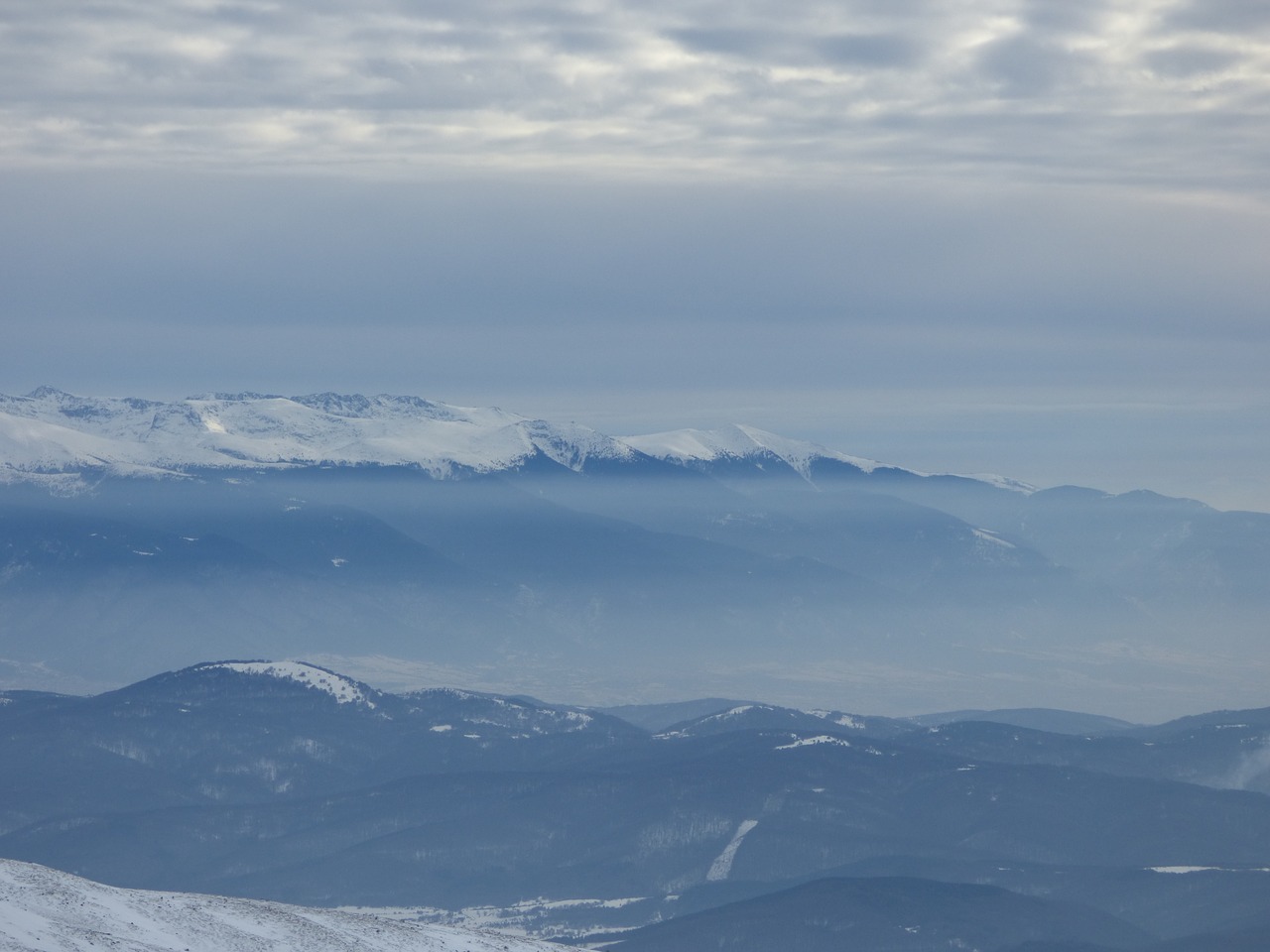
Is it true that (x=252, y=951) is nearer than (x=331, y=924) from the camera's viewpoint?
Yes

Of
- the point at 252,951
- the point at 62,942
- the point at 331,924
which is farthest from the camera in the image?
the point at 331,924

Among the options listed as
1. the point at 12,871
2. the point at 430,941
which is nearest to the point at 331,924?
the point at 430,941

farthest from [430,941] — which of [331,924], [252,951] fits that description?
[252,951]

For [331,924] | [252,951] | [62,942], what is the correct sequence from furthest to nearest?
[331,924] → [252,951] → [62,942]

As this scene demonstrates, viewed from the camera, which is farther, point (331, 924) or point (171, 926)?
point (331, 924)

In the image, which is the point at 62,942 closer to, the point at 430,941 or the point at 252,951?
the point at 252,951

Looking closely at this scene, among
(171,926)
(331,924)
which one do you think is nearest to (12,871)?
(171,926)
